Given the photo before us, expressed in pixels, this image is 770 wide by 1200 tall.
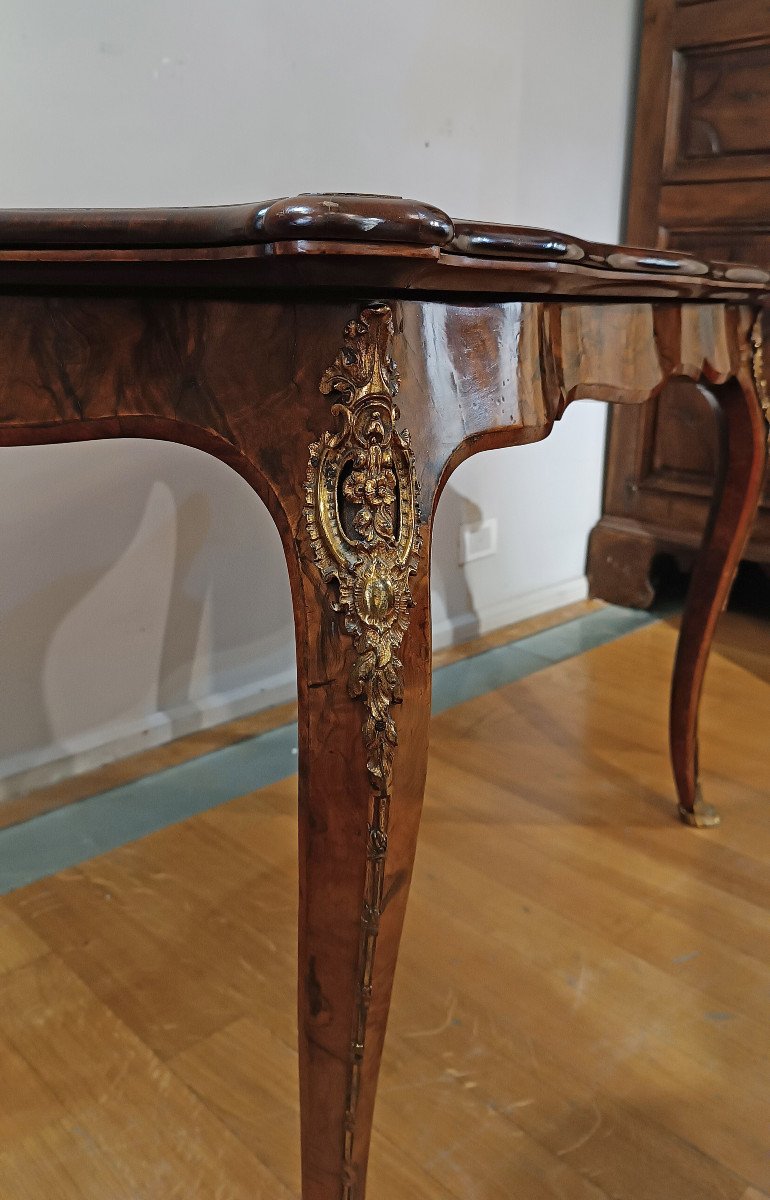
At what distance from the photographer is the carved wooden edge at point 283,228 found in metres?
0.45

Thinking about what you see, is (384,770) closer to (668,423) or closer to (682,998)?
(682,998)

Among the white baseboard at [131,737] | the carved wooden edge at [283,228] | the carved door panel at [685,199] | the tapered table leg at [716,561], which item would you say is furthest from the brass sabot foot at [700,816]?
the carved wooden edge at [283,228]

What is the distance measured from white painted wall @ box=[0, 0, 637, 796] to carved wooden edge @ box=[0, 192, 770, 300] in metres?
0.79

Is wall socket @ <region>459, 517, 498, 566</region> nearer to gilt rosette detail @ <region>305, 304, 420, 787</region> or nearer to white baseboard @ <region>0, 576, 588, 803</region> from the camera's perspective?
white baseboard @ <region>0, 576, 588, 803</region>

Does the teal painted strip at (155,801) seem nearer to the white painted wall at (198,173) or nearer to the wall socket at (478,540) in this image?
the white painted wall at (198,173)

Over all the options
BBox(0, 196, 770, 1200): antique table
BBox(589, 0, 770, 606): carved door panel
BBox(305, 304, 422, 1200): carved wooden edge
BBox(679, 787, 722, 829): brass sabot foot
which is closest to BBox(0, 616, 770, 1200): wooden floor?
BBox(679, 787, 722, 829): brass sabot foot

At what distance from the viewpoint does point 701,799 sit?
4.23ft

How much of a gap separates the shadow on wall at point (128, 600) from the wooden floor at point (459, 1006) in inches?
9.7

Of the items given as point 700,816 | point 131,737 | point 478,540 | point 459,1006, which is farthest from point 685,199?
point 459,1006

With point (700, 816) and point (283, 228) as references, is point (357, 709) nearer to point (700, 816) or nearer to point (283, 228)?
point (283, 228)

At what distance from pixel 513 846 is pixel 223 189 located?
38.2 inches

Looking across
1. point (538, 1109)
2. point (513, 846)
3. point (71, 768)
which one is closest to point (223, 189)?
point (71, 768)

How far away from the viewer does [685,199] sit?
1934 millimetres

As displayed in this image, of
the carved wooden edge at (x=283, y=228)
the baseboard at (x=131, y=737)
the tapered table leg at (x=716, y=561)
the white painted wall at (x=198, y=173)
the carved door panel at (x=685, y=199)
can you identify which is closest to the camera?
the carved wooden edge at (x=283, y=228)
